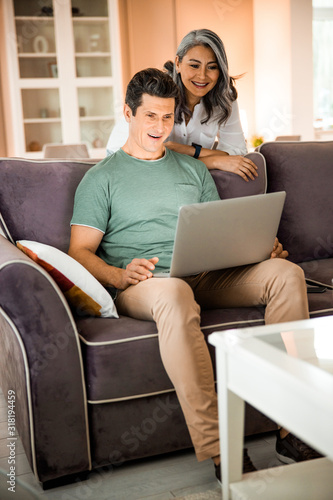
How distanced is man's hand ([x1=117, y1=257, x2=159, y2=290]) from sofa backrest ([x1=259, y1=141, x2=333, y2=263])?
78cm

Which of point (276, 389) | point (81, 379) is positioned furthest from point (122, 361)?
point (276, 389)

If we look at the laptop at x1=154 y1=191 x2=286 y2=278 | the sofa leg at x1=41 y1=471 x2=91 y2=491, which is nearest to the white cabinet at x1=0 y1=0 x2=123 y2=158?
the laptop at x1=154 y1=191 x2=286 y2=278

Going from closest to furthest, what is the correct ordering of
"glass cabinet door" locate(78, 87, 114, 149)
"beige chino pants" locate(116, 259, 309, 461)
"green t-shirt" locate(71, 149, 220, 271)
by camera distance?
"beige chino pants" locate(116, 259, 309, 461), "green t-shirt" locate(71, 149, 220, 271), "glass cabinet door" locate(78, 87, 114, 149)

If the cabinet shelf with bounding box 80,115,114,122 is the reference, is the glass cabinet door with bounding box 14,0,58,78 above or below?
above

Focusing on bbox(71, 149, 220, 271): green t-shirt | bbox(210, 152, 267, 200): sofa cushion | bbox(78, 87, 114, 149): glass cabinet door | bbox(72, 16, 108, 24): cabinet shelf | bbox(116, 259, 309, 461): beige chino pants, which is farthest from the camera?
bbox(78, 87, 114, 149): glass cabinet door

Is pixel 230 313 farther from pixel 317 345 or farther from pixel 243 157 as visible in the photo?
pixel 243 157

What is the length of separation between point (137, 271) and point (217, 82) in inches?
39.5

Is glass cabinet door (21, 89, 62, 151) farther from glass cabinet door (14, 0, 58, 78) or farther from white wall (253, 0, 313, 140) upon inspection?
white wall (253, 0, 313, 140)

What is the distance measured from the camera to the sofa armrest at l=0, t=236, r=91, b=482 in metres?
1.38

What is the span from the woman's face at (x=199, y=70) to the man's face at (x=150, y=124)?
0.36 metres

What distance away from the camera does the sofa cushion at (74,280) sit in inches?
60.4

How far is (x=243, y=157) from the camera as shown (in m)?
2.16

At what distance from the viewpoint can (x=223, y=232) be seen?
1517 millimetres

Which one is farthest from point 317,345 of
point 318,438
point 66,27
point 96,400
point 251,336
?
point 66,27
